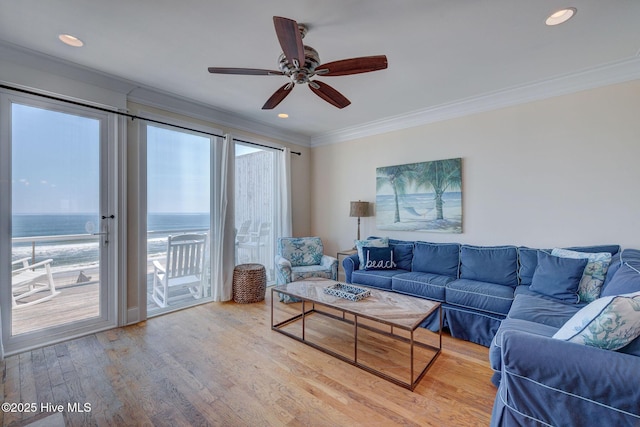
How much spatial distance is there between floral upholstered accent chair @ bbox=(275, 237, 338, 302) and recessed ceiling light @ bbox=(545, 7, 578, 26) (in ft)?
10.7

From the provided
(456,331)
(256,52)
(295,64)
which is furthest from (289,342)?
(256,52)

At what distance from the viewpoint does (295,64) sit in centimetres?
193

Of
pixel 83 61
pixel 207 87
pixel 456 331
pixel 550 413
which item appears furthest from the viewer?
pixel 207 87

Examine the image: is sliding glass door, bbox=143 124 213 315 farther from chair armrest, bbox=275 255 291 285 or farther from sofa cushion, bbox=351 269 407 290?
sofa cushion, bbox=351 269 407 290

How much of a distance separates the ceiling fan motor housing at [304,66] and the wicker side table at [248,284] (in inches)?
104

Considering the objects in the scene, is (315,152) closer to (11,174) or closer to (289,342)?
(289,342)

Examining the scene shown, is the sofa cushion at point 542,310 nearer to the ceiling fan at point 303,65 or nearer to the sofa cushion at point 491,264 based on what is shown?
the sofa cushion at point 491,264

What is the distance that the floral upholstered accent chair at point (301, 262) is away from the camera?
3.69 m

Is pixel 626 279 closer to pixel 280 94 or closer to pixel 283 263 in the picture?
pixel 280 94

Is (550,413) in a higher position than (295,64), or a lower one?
lower

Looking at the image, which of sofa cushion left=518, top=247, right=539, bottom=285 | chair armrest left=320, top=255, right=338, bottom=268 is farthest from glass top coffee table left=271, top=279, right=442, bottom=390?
sofa cushion left=518, top=247, right=539, bottom=285

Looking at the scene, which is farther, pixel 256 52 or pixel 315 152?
pixel 315 152

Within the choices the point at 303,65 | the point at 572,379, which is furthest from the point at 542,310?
the point at 303,65

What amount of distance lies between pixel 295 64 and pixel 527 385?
91.2 inches
